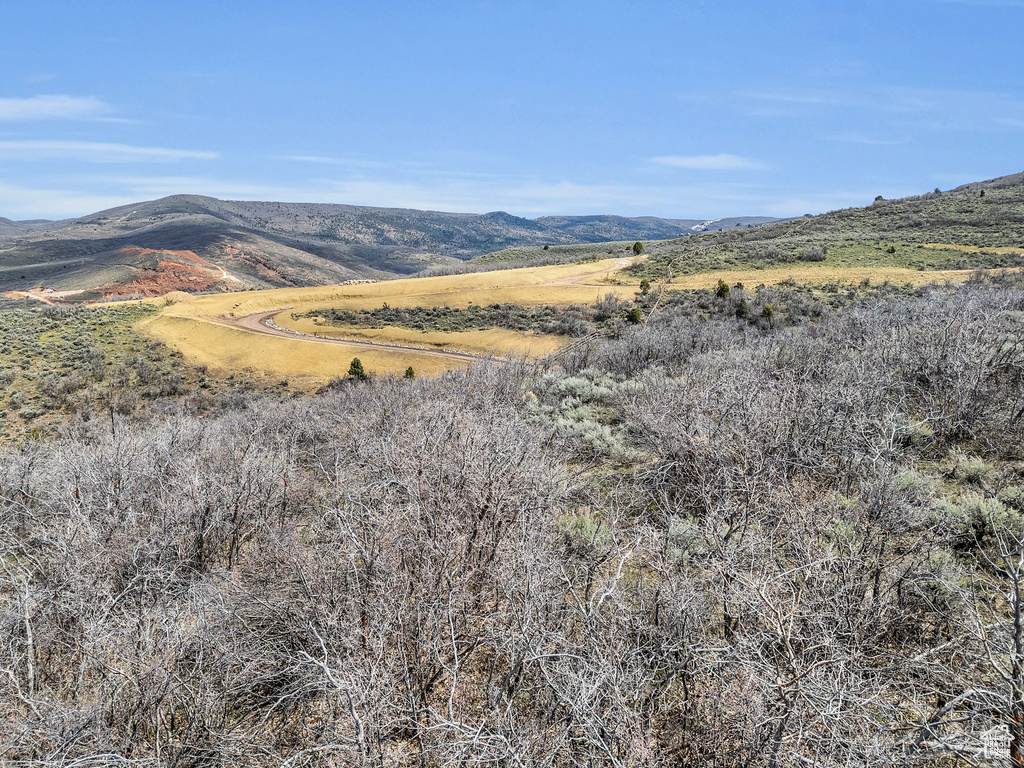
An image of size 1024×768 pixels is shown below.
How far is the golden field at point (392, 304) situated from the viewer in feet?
104

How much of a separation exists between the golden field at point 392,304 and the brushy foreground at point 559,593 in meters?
13.0

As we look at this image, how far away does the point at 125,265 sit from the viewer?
82750mm

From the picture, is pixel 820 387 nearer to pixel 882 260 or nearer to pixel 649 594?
pixel 649 594

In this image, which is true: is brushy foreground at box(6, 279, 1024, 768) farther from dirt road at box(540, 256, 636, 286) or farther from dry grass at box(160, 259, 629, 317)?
dirt road at box(540, 256, 636, 286)

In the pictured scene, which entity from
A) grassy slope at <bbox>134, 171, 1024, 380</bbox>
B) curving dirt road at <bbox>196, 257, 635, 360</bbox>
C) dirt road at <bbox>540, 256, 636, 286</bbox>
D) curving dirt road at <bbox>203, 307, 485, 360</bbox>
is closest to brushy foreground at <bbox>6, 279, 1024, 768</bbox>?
curving dirt road at <bbox>196, 257, 635, 360</bbox>

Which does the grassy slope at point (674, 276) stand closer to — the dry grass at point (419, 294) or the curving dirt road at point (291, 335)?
the dry grass at point (419, 294)

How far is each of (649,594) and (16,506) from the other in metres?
11.7

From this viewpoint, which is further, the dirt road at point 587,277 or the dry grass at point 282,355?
the dirt road at point 587,277

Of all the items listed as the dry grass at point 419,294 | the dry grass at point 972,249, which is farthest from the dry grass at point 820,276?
the dry grass at point 419,294

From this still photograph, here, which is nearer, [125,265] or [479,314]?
[479,314]

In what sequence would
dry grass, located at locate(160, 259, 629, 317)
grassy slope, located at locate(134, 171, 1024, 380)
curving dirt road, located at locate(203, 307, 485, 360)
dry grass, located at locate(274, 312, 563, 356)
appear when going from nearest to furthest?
1. curving dirt road, located at locate(203, 307, 485, 360)
2. grassy slope, located at locate(134, 171, 1024, 380)
3. dry grass, located at locate(274, 312, 563, 356)
4. dry grass, located at locate(160, 259, 629, 317)

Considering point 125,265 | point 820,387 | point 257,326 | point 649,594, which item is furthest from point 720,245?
point 125,265

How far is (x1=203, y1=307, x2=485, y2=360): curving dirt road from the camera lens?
3316cm

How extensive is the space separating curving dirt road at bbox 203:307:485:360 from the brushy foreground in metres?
22.2
